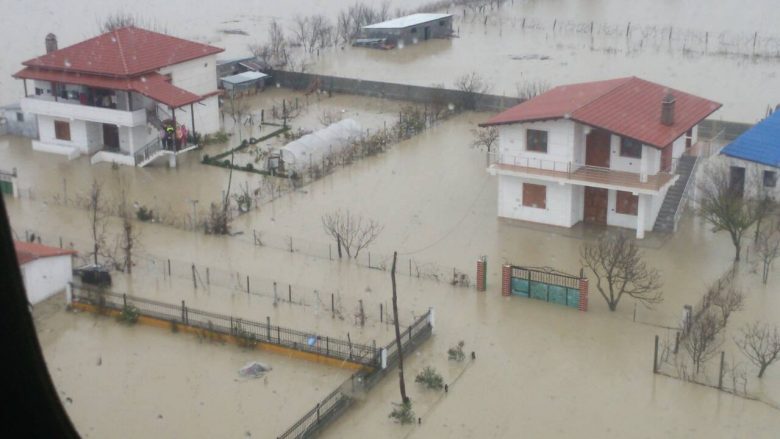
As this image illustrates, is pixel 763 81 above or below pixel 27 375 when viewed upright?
below

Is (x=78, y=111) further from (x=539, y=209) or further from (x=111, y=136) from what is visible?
(x=539, y=209)

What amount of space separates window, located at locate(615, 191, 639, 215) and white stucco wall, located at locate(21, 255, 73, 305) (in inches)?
258

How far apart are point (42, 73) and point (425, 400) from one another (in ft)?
35.5

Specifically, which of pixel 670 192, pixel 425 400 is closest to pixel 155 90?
pixel 670 192

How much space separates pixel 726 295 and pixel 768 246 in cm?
165

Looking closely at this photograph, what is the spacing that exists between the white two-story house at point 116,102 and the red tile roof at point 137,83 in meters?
0.02

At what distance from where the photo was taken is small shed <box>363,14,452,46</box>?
25188 mm

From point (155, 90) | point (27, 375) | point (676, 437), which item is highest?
point (27, 375)

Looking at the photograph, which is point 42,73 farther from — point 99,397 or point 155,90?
point 99,397

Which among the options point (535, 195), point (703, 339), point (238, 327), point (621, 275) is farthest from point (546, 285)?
point (238, 327)

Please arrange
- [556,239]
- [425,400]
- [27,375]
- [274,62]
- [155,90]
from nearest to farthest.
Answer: [27,375], [425,400], [556,239], [155,90], [274,62]

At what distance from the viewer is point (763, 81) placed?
21.0 metres

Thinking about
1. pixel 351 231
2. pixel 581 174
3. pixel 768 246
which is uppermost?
pixel 581 174

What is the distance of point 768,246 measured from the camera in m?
12.0
